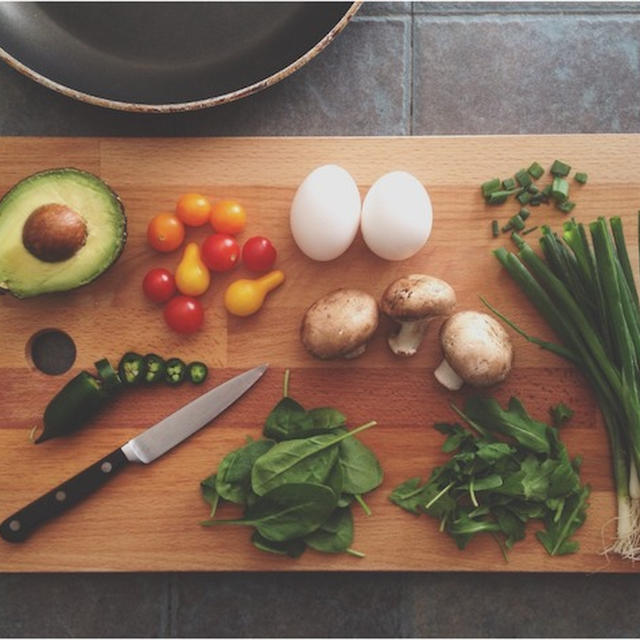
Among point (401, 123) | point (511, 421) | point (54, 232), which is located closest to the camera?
point (54, 232)

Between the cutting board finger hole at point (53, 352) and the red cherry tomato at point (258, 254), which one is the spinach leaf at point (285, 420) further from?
the cutting board finger hole at point (53, 352)

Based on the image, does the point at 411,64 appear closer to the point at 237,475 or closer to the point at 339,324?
the point at 339,324

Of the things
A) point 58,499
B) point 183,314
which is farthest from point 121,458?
point 183,314

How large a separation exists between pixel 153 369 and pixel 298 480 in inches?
10.7

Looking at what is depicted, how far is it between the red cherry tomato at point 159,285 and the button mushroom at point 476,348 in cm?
41

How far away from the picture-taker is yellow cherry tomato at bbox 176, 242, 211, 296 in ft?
3.60

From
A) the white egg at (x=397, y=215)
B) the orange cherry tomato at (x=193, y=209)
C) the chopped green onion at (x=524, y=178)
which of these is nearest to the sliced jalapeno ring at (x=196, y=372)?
the orange cherry tomato at (x=193, y=209)

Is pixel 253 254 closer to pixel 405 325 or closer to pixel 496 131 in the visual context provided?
pixel 405 325

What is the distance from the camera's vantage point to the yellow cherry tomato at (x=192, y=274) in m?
1.10

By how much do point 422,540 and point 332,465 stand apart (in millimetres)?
189

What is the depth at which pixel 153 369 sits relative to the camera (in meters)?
1.11

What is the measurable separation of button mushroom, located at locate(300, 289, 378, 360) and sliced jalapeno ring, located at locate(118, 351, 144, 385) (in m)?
0.25

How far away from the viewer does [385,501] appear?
1.12 m

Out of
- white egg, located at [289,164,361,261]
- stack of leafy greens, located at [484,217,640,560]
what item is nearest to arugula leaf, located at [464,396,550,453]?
stack of leafy greens, located at [484,217,640,560]
